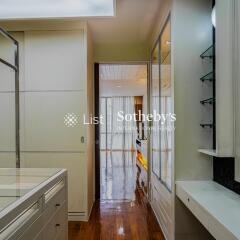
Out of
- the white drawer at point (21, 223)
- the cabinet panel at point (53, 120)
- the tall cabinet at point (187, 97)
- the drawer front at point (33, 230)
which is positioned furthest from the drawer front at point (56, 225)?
the cabinet panel at point (53, 120)

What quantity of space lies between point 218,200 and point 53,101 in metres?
2.34

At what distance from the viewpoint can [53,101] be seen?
3193 mm

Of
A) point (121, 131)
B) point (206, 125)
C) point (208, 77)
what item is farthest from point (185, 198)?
point (121, 131)

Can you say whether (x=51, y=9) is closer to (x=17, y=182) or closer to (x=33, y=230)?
(x=17, y=182)

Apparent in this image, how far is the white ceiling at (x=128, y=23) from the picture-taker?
268 cm

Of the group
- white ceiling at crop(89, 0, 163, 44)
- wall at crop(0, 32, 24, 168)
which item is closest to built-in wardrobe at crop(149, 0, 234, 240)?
white ceiling at crop(89, 0, 163, 44)

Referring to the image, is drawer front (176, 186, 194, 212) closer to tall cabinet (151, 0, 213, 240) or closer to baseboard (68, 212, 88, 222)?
tall cabinet (151, 0, 213, 240)

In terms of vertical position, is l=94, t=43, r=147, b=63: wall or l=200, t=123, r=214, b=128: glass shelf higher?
l=94, t=43, r=147, b=63: wall

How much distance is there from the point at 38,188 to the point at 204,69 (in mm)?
1819

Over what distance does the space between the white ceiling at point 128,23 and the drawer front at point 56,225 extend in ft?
7.32

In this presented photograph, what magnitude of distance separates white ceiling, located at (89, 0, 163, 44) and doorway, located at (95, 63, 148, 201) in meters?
0.45

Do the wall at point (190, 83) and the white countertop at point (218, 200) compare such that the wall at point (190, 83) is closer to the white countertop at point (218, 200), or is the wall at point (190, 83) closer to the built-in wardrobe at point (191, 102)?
the built-in wardrobe at point (191, 102)

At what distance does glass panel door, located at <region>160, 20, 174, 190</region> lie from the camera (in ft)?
8.22

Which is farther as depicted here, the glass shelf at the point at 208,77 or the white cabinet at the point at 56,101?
the white cabinet at the point at 56,101
